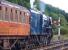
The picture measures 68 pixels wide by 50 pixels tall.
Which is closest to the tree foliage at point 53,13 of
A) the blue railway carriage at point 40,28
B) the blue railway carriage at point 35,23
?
the blue railway carriage at point 40,28

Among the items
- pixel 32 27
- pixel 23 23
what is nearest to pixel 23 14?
pixel 23 23

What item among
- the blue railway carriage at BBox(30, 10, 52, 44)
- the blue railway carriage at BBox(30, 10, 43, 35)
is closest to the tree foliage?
the blue railway carriage at BBox(30, 10, 52, 44)

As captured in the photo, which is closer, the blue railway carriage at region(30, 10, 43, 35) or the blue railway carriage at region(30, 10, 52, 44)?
the blue railway carriage at region(30, 10, 43, 35)

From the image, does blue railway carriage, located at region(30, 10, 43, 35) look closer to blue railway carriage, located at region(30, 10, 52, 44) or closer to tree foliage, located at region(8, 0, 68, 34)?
blue railway carriage, located at region(30, 10, 52, 44)

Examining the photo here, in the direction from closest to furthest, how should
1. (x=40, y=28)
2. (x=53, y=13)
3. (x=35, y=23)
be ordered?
1. (x=35, y=23)
2. (x=40, y=28)
3. (x=53, y=13)

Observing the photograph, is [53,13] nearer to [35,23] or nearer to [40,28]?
[40,28]

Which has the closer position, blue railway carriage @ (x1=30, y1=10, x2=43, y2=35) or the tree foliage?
blue railway carriage @ (x1=30, y1=10, x2=43, y2=35)

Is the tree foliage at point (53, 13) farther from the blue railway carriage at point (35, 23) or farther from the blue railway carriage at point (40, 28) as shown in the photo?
the blue railway carriage at point (35, 23)

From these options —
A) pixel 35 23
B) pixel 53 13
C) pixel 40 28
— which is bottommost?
pixel 40 28

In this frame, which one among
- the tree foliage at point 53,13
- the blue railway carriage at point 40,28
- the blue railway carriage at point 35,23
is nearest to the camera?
the blue railway carriage at point 35,23

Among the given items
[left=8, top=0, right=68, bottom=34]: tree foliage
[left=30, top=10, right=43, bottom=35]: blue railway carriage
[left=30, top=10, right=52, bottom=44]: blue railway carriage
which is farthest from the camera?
[left=8, top=0, right=68, bottom=34]: tree foliage

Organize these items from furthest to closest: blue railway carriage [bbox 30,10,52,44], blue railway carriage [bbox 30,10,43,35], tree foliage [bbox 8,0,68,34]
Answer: tree foliage [bbox 8,0,68,34]
blue railway carriage [bbox 30,10,52,44]
blue railway carriage [bbox 30,10,43,35]

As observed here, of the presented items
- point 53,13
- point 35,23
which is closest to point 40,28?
point 35,23

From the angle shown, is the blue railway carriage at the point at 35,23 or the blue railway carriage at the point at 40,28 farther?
the blue railway carriage at the point at 40,28
